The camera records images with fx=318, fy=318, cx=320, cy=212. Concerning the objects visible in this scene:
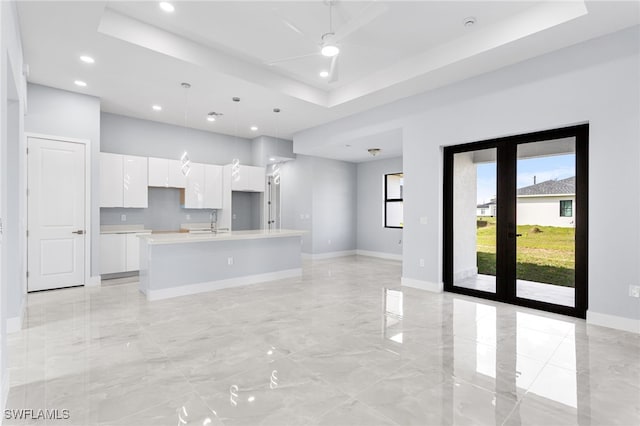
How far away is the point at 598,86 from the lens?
11.5ft

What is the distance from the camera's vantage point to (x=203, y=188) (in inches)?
278

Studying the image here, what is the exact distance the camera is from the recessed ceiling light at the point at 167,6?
332 centimetres

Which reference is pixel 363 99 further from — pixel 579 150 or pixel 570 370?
pixel 570 370

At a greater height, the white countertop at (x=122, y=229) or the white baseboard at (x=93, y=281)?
the white countertop at (x=122, y=229)

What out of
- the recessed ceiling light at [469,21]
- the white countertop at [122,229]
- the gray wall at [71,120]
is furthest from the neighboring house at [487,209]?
the gray wall at [71,120]

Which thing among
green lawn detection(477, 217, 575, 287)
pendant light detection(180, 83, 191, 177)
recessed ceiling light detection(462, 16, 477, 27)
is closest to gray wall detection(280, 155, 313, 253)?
pendant light detection(180, 83, 191, 177)

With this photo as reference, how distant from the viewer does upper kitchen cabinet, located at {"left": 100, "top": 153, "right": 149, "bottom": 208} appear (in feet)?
18.9

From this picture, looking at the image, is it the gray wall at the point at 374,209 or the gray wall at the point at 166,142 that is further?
the gray wall at the point at 374,209

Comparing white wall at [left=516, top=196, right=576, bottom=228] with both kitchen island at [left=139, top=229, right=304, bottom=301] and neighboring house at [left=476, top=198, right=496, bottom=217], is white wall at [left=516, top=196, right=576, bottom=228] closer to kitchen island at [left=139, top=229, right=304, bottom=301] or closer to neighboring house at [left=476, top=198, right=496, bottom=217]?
neighboring house at [left=476, top=198, right=496, bottom=217]

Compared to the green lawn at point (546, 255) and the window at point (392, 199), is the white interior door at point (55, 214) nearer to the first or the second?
the green lawn at point (546, 255)

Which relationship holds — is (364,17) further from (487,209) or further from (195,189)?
(195,189)

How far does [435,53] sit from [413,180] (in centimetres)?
189

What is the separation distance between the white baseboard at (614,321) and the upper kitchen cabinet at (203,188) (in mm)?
6630

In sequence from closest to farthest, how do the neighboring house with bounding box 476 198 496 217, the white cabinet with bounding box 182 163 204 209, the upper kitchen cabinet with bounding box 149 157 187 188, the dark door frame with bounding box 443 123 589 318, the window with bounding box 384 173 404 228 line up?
the dark door frame with bounding box 443 123 589 318 → the neighboring house with bounding box 476 198 496 217 → the upper kitchen cabinet with bounding box 149 157 187 188 → the white cabinet with bounding box 182 163 204 209 → the window with bounding box 384 173 404 228
